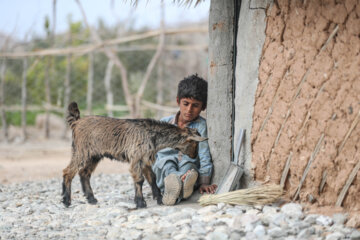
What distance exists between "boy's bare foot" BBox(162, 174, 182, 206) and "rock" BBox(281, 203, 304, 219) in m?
1.13

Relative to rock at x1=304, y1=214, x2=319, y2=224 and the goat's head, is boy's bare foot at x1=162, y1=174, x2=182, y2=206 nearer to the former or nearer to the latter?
the goat's head

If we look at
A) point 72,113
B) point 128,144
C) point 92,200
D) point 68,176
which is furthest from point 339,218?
point 72,113

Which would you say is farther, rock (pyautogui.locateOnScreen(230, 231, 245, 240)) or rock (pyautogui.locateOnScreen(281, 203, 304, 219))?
rock (pyautogui.locateOnScreen(281, 203, 304, 219))

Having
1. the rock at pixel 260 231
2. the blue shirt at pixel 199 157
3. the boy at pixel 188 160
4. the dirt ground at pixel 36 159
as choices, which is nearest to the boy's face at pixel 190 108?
the boy at pixel 188 160

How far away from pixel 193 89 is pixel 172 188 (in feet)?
4.05

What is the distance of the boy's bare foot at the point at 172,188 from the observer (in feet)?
16.4

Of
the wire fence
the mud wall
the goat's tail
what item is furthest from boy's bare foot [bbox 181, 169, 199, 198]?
the wire fence

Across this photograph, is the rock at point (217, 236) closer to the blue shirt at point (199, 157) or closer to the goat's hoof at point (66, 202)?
the blue shirt at point (199, 157)

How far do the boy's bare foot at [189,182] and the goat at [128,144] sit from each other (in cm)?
40

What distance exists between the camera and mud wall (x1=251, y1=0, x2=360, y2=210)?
423 cm

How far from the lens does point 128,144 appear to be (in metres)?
5.39

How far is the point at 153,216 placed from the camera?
475 centimetres

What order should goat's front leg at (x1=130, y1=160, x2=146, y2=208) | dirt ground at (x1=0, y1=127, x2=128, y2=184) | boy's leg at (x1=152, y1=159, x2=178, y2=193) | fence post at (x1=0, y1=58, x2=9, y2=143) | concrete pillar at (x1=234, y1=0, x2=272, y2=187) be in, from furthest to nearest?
fence post at (x1=0, y1=58, x2=9, y2=143), dirt ground at (x1=0, y1=127, x2=128, y2=184), boy's leg at (x1=152, y1=159, x2=178, y2=193), goat's front leg at (x1=130, y1=160, x2=146, y2=208), concrete pillar at (x1=234, y1=0, x2=272, y2=187)

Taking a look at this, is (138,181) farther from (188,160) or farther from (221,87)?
(221,87)
